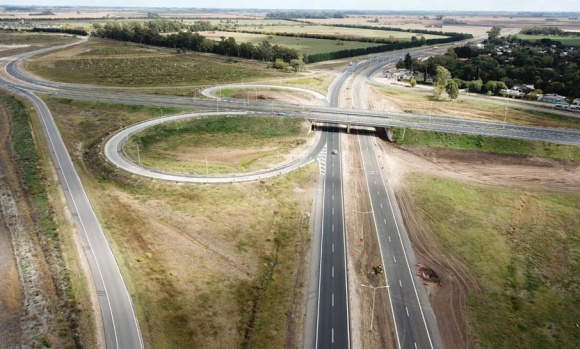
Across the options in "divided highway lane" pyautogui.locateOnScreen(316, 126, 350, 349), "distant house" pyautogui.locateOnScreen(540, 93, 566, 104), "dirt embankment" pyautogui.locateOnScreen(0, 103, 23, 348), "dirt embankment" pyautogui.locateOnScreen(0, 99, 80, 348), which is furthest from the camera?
"distant house" pyautogui.locateOnScreen(540, 93, 566, 104)

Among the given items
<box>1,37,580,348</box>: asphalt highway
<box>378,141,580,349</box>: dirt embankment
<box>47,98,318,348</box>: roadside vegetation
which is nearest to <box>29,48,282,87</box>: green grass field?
<box>1,37,580,348</box>: asphalt highway

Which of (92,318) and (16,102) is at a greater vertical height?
(16,102)

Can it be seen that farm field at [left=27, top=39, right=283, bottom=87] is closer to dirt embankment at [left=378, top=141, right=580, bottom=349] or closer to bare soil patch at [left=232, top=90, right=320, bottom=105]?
bare soil patch at [left=232, top=90, right=320, bottom=105]

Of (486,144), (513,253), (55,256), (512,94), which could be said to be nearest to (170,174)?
(55,256)

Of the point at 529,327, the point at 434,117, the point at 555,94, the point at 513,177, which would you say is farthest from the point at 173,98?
the point at 555,94

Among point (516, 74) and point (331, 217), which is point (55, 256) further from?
point (516, 74)

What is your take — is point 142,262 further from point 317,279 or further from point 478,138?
point 478,138

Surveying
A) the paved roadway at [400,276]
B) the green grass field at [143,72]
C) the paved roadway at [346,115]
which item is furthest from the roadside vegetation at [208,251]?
the green grass field at [143,72]
